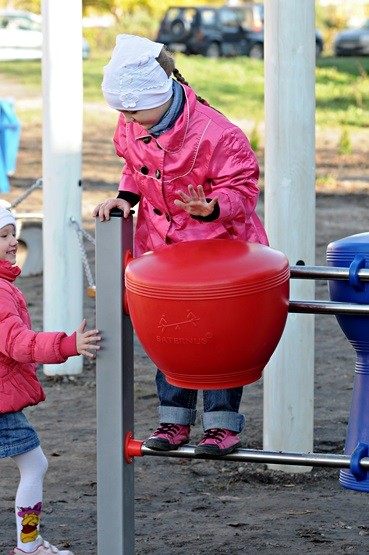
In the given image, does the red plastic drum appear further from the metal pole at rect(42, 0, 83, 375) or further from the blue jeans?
the metal pole at rect(42, 0, 83, 375)

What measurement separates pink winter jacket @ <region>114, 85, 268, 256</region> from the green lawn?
40.5 feet

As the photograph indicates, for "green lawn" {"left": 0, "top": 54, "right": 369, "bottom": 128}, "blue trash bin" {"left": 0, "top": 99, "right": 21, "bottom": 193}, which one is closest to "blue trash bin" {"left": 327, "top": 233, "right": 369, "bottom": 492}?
"blue trash bin" {"left": 0, "top": 99, "right": 21, "bottom": 193}

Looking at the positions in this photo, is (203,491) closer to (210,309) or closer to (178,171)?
(178,171)

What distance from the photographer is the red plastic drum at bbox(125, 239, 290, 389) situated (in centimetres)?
293

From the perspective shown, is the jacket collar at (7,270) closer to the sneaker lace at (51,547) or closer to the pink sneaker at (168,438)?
the pink sneaker at (168,438)

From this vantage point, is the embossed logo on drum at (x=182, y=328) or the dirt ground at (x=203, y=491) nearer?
the embossed logo on drum at (x=182, y=328)

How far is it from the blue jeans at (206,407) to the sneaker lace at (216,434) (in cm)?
1

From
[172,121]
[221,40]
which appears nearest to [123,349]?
[172,121]

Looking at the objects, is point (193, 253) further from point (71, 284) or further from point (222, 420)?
point (71, 284)

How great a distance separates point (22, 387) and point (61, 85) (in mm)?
2712

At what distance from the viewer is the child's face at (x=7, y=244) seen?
11.8ft

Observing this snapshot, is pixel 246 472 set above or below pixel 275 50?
below

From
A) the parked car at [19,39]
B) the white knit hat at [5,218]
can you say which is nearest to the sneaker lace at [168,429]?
the white knit hat at [5,218]

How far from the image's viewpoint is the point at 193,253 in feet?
10.1
